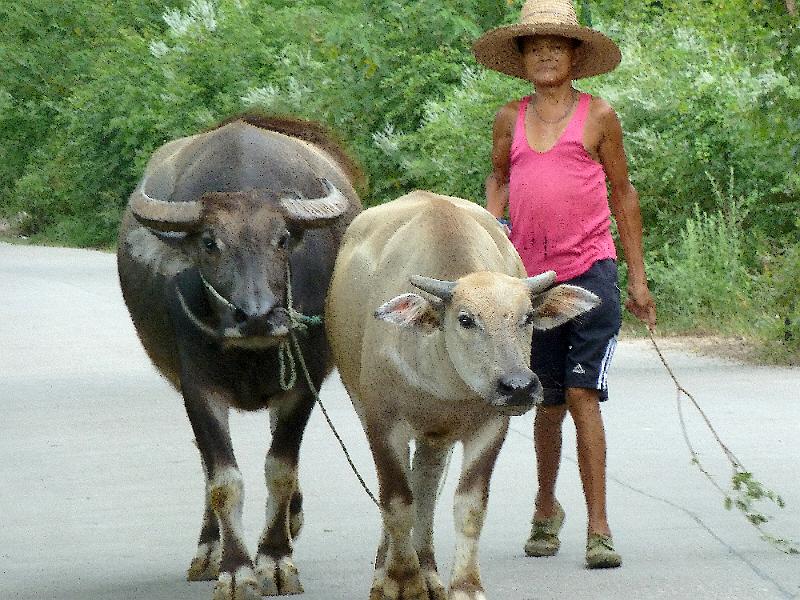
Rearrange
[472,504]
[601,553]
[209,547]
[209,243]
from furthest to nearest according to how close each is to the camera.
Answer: [209,547] < [601,553] < [209,243] < [472,504]

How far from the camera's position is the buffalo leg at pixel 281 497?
7500 millimetres

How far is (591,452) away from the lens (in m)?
7.67

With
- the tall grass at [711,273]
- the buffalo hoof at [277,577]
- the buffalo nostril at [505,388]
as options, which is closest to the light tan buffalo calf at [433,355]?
the buffalo nostril at [505,388]

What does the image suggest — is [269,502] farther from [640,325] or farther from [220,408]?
[640,325]

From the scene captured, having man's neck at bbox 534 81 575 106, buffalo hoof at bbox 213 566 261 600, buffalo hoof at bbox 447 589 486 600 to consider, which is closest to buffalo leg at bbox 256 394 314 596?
buffalo hoof at bbox 213 566 261 600

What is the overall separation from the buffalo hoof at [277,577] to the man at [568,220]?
1120 millimetres

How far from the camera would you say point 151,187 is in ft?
27.4

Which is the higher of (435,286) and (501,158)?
(501,158)

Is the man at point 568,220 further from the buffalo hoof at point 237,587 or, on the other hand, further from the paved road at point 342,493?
the buffalo hoof at point 237,587

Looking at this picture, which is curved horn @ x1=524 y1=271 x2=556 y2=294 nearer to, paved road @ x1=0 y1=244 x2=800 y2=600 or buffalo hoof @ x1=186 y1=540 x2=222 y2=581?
paved road @ x1=0 y1=244 x2=800 y2=600

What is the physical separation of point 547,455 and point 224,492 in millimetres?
1525

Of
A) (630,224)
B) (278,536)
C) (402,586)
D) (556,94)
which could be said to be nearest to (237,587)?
(278,536)

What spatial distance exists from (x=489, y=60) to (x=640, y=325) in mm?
10213

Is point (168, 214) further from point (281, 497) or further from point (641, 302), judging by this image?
point (641, 302)
